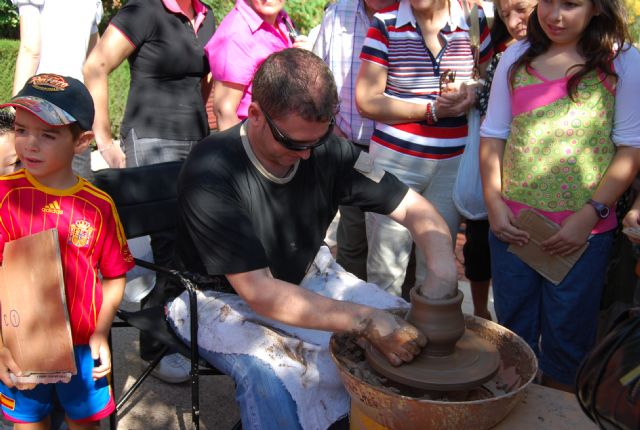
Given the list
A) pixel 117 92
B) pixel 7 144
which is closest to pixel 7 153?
pixel 7 144

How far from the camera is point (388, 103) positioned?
11.7 feet

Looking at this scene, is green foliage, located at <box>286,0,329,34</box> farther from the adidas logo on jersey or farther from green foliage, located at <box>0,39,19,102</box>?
the adidas logo on jersey

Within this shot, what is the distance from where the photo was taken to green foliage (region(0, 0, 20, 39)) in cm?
1030

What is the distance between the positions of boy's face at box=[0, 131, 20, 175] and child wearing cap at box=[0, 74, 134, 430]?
319 mm

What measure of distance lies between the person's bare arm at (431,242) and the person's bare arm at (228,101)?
134 cm

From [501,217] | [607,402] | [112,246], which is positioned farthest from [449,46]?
[607,402]

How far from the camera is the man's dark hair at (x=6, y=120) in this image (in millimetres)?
2744

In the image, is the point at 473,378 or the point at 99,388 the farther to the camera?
the point at 99,388

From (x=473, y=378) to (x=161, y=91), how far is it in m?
2.49

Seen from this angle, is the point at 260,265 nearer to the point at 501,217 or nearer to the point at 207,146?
the point at 207,146

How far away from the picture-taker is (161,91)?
154 inches

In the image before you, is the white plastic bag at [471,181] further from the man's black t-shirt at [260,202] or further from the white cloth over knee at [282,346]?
the white cloth over knee at [282,346]

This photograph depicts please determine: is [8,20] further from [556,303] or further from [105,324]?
[556,303]

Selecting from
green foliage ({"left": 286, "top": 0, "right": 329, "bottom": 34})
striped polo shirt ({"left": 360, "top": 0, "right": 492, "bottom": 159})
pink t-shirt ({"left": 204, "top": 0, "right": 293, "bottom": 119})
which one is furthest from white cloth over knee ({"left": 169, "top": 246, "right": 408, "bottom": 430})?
green foliage ({"left": 286, "top": 0, "right": 329, "bottom": 34})
